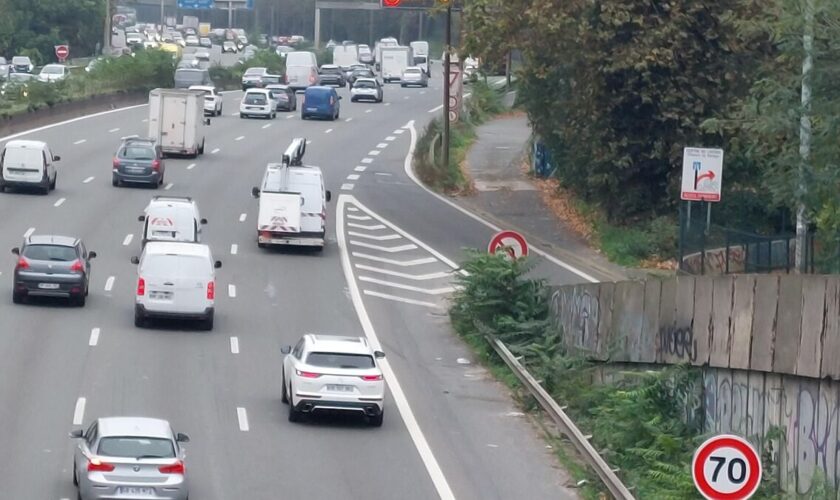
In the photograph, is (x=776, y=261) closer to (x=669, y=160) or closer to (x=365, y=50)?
(x=669, y=160)

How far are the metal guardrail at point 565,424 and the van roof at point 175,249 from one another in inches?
238

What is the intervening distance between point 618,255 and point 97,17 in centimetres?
9594

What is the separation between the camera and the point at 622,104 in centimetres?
4338

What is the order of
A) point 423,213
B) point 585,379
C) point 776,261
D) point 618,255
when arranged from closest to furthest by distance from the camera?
1. point 585,379
2. point 776,261
3. point 618,255
4. point 423,213

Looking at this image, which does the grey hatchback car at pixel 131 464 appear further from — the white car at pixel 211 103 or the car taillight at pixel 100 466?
the white car at pixel 211 103

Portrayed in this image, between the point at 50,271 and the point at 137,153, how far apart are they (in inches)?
728

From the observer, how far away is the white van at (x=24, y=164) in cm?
4662

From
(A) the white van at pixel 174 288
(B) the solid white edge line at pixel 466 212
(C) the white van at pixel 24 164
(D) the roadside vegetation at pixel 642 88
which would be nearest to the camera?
(A) the white van at pixel 174 288

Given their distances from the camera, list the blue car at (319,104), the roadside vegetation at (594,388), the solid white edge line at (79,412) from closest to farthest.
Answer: the roadside vegetation at (594,388)
the solid white edge line at (79,412)
the blue car at (319,104)

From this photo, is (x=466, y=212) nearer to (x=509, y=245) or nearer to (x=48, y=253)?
(x=509, y=245)

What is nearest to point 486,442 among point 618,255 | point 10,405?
point 10,405

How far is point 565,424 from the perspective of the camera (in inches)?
931

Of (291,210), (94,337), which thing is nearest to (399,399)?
(94,337)

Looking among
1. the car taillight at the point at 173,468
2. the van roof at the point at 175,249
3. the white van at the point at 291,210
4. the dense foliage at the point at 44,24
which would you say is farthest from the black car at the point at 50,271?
the dense foliage at the point at 44,24
